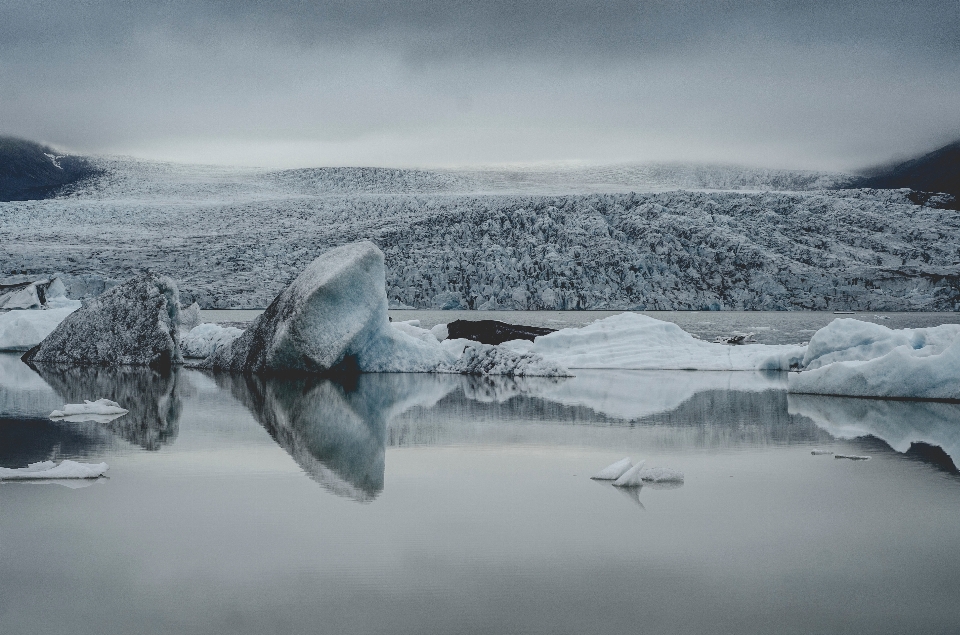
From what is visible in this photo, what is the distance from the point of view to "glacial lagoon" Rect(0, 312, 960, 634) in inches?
92.6

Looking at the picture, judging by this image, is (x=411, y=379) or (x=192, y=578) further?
(x=411, y=379)

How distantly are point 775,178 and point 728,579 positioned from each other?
6246 cm

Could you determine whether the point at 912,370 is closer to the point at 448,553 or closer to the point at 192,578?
the point at 448,553

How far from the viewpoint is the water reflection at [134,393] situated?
5676 mm

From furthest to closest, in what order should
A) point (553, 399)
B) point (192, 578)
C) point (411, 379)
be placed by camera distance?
point (411, 379) < point (553, 399) < point (192, 578)

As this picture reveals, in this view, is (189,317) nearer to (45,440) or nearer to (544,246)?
(45,440)

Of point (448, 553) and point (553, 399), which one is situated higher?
point (448, 553)

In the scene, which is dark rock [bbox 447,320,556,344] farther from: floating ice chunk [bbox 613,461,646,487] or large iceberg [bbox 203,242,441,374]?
floating ice chunk [bbox 613,461,646,487]

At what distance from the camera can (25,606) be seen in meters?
2.37

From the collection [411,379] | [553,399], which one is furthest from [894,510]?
[411,379]

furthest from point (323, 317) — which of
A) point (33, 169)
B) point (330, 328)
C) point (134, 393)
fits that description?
point (33, 169)

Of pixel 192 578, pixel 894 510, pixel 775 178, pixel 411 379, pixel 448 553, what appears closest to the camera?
pixel 192 578

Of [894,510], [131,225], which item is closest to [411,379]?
[894,510]

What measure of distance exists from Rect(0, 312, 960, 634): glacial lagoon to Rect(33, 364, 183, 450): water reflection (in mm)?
59
